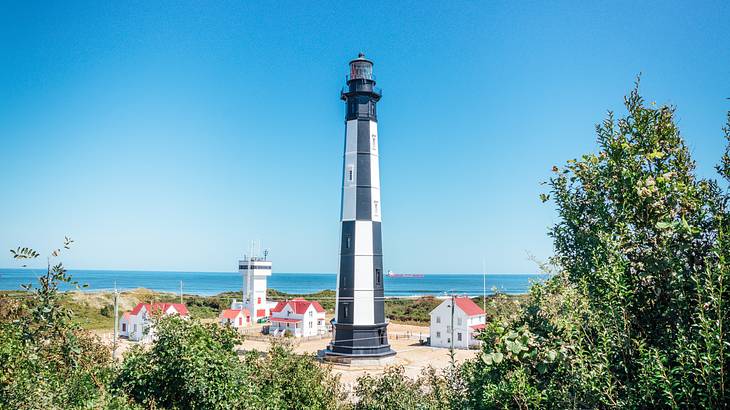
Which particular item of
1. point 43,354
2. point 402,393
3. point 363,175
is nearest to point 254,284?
point 363,175

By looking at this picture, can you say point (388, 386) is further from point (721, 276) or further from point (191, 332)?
point (721, 276)

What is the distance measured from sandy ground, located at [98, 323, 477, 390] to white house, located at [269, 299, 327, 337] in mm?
1821

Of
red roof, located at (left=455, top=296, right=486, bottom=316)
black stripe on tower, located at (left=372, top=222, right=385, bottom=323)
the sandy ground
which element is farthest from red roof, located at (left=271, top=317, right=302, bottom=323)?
black stripe on tower, located at (left=372, top=222, right=385, bottom=323)

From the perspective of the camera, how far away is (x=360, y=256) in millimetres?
27078

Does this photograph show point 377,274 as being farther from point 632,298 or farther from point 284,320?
point 632,298

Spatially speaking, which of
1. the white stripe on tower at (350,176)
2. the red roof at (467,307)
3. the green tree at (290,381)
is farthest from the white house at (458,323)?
Result: the green tree at (290,381)

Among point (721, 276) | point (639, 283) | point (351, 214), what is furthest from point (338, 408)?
point (351, 214)

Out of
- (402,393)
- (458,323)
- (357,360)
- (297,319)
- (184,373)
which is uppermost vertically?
(184,373)

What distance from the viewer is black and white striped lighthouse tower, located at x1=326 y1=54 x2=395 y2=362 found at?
27109mm

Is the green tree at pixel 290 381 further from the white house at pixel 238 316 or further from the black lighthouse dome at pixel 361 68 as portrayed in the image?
the white house at pixel 238 316

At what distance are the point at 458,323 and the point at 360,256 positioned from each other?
14501mm

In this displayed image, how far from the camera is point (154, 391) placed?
9070 millimetres

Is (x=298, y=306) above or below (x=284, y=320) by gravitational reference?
above

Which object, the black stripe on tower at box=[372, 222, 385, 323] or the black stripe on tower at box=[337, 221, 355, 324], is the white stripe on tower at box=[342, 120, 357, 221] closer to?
the black stripe on tower at box=[337, 221, 355, 324]
